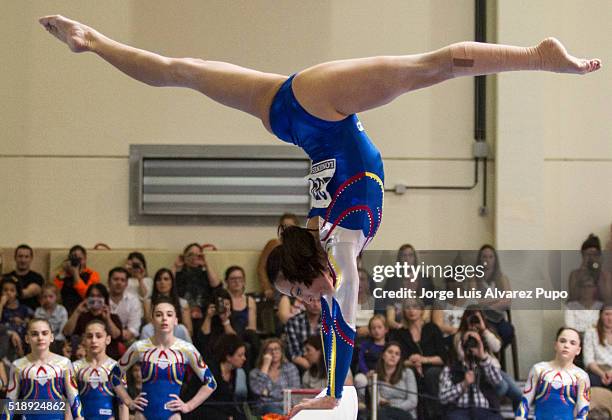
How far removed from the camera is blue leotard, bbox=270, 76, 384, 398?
11.0ft

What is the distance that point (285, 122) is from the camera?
345 cm

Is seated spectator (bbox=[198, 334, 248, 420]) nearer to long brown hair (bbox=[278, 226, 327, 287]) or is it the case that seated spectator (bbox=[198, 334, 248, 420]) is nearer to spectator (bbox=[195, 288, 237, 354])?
spectator (bbox=[195, 288, 237, 354])

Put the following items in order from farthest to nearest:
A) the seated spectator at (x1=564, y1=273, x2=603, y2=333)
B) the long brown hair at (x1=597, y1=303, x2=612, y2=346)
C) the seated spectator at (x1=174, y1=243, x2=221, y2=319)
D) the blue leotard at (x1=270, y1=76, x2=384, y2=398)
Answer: the seated spectator at (x1=174, y1=243, x2=221, y2=319), the seated spectator at (x1=564, y1=273, x2=603, y2=333), the long brown hair at (x1=597, y1=303, x2=612, y2=346), the blue leotard at (x1=270, y1=76, x2=384, y2=398)

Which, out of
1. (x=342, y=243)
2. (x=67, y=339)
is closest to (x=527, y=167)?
(x=67, y=339)

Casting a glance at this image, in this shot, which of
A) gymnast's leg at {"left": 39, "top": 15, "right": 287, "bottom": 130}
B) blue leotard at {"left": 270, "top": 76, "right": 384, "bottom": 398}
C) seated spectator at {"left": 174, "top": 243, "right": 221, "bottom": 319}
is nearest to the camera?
blue leotard at {"left": 270, "top": 76, "right": 384, "bottom": 398}

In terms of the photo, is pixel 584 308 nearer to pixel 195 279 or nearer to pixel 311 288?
pixel 195 279

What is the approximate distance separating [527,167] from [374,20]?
171 centimetres

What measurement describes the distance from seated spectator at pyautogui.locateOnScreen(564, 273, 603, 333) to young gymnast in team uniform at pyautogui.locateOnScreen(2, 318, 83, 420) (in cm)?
311

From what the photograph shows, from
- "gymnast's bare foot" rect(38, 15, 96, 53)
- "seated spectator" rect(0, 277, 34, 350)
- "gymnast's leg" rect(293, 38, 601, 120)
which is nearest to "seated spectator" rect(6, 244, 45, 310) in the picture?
"seated spectator" rect(0, 277, 34, 350)

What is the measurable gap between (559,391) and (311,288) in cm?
291

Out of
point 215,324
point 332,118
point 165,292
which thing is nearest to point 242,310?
point 215,324

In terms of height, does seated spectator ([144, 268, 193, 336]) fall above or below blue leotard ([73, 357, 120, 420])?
above

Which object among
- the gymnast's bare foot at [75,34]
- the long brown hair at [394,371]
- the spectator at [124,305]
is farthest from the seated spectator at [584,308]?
the gymnast's bare foot at [75,34]

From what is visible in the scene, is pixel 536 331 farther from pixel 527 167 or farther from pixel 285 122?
pixel 285 122
